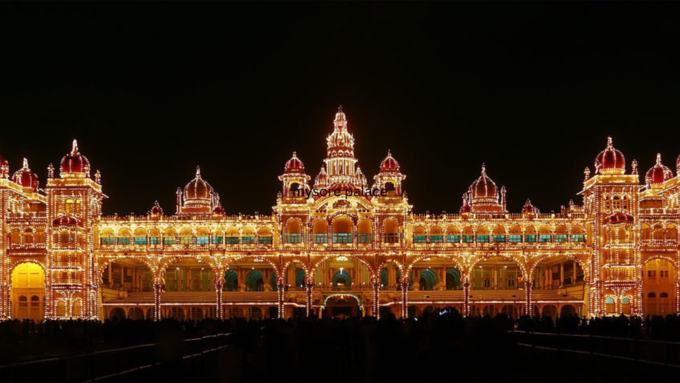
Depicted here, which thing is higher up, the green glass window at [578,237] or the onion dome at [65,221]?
the onion dome at [65,221]

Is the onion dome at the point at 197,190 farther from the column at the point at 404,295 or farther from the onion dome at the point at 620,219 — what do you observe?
the onion dome at the point at 620,219

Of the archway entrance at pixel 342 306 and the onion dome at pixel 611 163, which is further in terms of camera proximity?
the archway entrance at pixel 342 306

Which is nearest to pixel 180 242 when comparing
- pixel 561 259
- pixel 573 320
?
pixel 561 259

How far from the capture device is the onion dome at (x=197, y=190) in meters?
73.9

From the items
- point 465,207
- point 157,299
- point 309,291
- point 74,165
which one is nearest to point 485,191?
point 465,207

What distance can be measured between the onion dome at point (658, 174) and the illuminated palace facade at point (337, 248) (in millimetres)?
2610

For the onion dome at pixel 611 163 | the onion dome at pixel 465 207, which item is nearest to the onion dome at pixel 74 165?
the onion dome at pixel 465 207

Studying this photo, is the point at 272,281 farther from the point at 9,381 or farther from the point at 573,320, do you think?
the point at 9,381

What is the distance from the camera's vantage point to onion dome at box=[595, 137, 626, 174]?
207ft

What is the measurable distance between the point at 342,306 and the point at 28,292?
73.7 feet

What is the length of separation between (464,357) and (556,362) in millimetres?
6221

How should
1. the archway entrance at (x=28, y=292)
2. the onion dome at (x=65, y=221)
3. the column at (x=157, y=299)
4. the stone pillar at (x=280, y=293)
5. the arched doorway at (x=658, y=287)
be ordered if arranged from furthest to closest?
the archway entrance at (x=28, y=292) → the column at (x=157, y=299) → the arched doorway at (x=658, y=287) → the stone pillar at (x=280, y=293) → the onion dome at (x=65, y=221)

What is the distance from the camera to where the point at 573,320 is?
3428cm

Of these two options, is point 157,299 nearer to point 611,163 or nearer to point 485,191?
point 485,191
